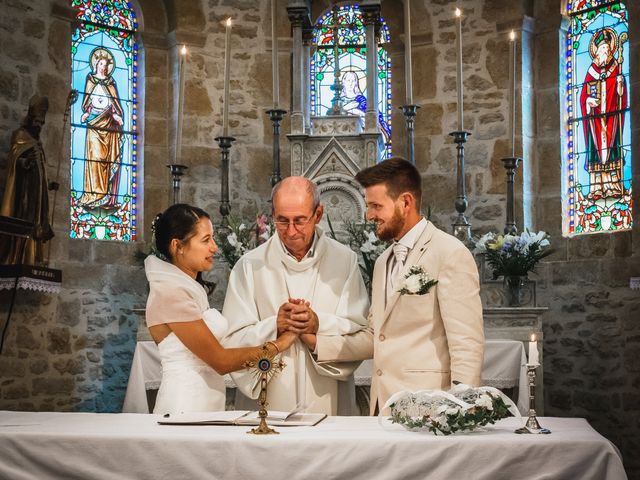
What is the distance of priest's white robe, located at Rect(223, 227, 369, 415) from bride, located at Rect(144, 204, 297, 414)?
0.19 meters

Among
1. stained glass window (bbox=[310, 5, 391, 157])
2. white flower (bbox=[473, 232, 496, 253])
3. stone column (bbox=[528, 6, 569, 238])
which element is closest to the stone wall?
stone column (bbox=[528, 6, 569, 238])

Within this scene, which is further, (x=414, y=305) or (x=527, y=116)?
(x=527, y=116)

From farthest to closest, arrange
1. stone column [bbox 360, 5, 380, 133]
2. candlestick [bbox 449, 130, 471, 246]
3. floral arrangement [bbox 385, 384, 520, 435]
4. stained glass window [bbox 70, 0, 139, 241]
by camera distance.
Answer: stained glass window [bbox 70, 0, 139, 241] < stone column [bbox 360, 5, 380, 133] < candlestick [bbox 449, 130, 471, 246] < floral arrangement [bbox 385, 384, 520, 435]

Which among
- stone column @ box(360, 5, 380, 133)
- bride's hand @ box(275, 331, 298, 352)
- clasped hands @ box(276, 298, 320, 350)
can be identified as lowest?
bride's hand @ box(275, 331, 298, 352)

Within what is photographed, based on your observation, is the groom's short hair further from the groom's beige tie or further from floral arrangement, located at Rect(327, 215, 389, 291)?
floral arrangement, located at Rect(327, 215, 389, 291)

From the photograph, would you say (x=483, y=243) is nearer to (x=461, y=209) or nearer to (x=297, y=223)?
(x=461, y=209)

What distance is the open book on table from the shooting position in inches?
121

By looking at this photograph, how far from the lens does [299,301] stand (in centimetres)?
377

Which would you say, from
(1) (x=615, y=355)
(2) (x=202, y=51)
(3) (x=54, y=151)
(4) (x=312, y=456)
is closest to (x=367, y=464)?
(4) (x=312, y=456)

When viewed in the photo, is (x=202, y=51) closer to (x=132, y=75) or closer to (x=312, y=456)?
(x=132, y=75)

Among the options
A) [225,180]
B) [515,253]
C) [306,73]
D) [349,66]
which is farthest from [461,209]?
[349,66]

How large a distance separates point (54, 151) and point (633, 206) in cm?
523

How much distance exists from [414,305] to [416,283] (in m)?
0.18

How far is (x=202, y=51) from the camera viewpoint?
31.4 feet
